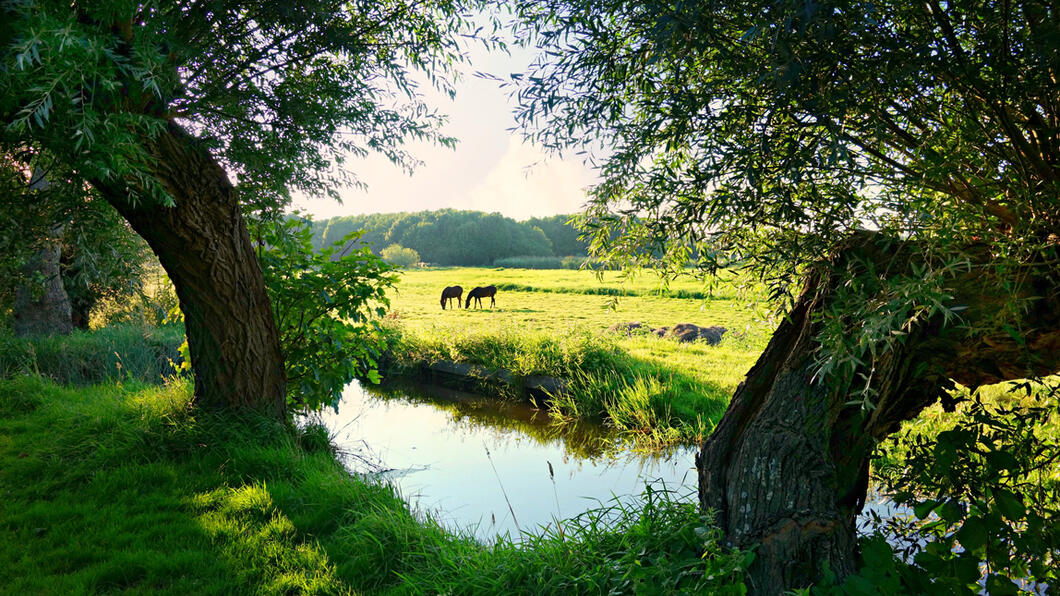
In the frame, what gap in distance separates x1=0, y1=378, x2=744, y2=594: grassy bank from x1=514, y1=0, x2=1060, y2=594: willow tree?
522 mm

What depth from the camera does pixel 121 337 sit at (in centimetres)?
849

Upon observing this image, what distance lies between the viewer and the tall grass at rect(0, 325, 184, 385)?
291 inches

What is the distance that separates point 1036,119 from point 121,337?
1066 centimetres

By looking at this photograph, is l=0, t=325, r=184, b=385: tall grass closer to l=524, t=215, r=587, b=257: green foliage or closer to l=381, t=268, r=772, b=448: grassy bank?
l=381, t=268, r=772, b=448: grassy bank

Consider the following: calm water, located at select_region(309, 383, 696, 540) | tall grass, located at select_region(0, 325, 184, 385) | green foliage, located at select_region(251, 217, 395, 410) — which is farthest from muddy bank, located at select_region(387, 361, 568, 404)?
tall grass, located at select_region(0, 325, 184, 385)

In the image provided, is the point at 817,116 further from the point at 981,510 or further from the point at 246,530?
the point at 246,530

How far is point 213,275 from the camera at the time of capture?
14.6ft

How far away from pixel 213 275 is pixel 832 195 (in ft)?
14.8

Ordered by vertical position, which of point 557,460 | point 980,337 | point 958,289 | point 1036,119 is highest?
point 1036,119

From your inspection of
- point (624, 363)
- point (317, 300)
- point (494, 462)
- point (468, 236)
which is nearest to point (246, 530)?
point (317, 300)

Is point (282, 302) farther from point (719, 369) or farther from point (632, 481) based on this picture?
point (719, 369)

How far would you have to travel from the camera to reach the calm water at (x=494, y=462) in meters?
5.07

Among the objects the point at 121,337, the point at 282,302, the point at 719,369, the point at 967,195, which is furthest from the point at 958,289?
the point at 121,337

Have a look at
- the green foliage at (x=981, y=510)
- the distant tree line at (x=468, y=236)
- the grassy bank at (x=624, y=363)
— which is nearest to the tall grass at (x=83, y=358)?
the grassy bank at (x=624, y=363)
